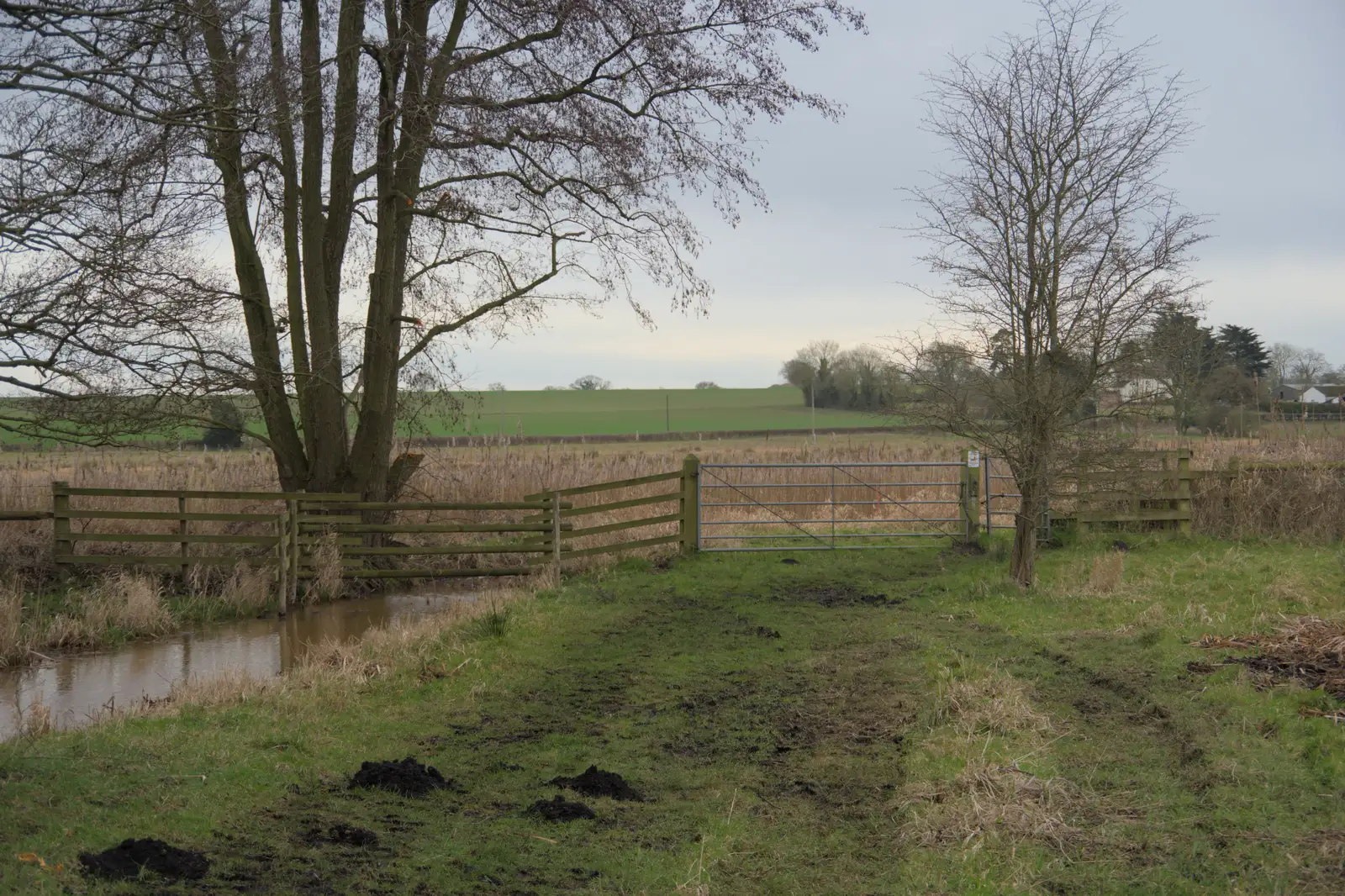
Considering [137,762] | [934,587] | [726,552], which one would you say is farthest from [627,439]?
[137,762]

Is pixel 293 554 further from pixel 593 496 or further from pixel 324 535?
pixel 593 496

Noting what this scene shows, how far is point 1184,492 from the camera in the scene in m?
17.1

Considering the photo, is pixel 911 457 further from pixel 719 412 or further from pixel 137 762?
pixel 719 412

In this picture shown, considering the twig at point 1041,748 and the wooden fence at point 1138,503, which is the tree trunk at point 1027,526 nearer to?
the wooden fence at point 1138,503

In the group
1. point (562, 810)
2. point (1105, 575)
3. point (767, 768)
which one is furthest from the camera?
point (1105, 575)

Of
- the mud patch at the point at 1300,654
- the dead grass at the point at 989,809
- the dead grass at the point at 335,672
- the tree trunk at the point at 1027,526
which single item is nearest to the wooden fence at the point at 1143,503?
the tree trunk at the point at 1027,526

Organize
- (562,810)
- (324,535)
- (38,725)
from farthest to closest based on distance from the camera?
(324,535) < (38,725) < (562,810)

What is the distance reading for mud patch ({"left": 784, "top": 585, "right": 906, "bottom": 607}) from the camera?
12633mm

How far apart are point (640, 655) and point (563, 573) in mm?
5848

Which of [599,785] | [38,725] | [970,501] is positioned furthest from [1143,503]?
[38,725]

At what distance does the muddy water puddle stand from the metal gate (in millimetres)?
4921

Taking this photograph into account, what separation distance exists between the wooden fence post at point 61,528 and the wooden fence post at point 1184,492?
53.3 ft

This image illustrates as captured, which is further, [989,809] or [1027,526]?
[1027,526]

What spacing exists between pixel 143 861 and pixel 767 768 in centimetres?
330
